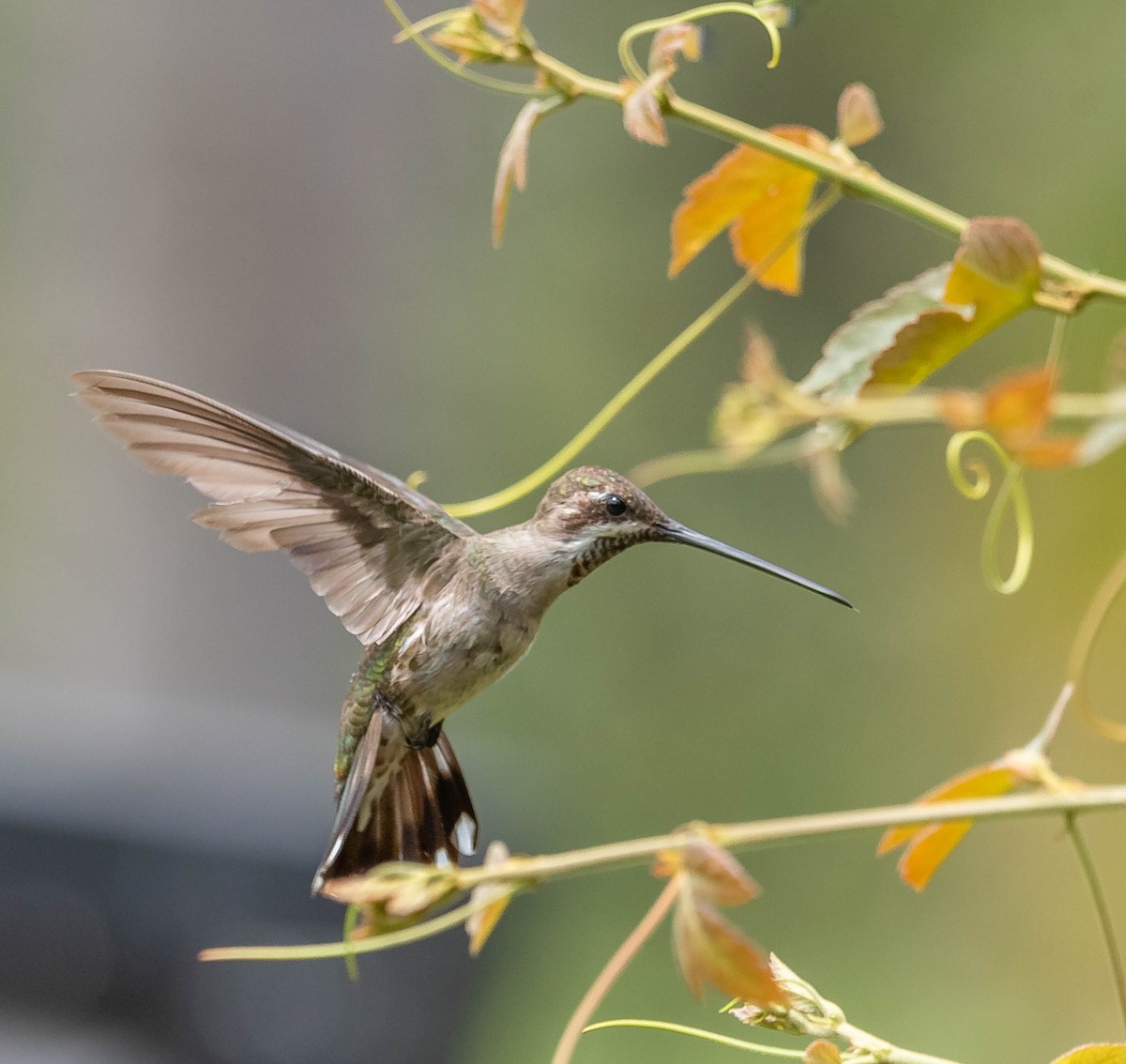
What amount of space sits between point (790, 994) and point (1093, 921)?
7.34 ft

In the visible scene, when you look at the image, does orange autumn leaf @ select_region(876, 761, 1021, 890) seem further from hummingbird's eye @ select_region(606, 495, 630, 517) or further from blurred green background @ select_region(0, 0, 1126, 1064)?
blurred green background @ select_region(0, 0, 1126, 1064)

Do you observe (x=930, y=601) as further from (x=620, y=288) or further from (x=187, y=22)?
(x=187, y=22)

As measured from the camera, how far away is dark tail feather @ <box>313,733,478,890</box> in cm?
76

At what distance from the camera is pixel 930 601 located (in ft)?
9.93

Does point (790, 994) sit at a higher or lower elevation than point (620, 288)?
lower

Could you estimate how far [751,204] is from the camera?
0.53 metres

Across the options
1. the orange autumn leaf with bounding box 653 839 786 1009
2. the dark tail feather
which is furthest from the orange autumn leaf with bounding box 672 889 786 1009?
the dark tail feather

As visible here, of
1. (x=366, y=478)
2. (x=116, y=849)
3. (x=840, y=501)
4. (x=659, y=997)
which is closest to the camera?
(x=840, y=501)

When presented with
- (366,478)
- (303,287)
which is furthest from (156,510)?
(366,478)

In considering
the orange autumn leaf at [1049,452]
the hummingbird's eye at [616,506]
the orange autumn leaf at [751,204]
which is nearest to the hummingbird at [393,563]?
the hummingbird's eye at [616,506]

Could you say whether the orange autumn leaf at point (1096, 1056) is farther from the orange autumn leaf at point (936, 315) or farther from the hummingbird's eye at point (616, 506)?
the hummingbird's eye at point (616, 506)

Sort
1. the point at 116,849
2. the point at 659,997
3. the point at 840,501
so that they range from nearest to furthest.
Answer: the point at 840,501 < the point at 116,849 < the point at 659,997

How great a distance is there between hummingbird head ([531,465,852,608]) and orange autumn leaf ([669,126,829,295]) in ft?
0.43

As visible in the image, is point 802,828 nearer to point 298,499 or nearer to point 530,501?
point 298,499
